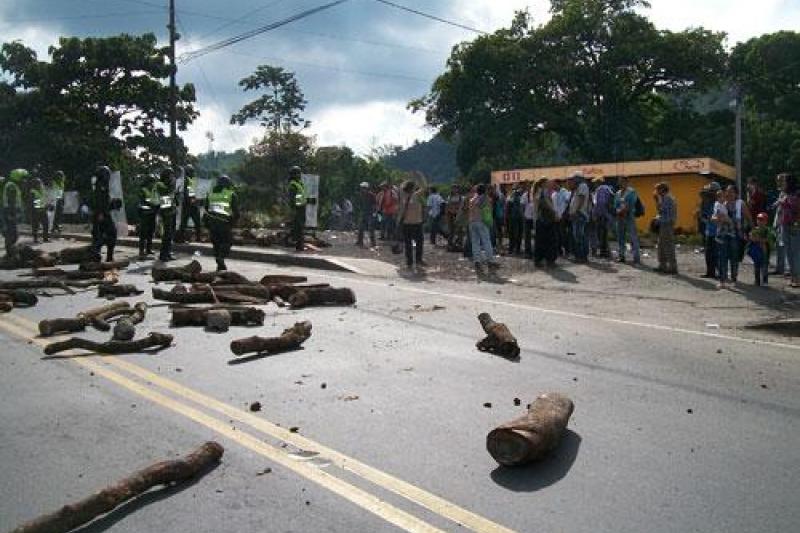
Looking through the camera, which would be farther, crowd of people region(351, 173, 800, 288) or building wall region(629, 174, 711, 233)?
building wall region(629, 174, 711, 233)

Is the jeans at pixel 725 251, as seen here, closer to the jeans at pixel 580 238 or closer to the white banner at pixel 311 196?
the jeans at pixel 580 238

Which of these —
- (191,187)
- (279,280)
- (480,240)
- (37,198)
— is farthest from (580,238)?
(37,198)

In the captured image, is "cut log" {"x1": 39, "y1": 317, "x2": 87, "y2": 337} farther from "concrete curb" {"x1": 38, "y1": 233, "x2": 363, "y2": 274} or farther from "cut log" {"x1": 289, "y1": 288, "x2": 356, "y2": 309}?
"concrete curb" {"x1": 38, "y1": 233, "x2": 363, "y2": 274}

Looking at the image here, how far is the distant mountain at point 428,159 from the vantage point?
350 feet

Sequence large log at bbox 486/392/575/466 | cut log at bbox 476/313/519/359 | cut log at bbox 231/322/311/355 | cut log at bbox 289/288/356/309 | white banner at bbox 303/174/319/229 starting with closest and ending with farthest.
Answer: large log at bbox 486/392/575/466 < cut log at bbox 231/322/311/355 < cut log at bbox 476/313/519/359 < cut log at bbox 289/288/356/309 < white banner at bbox 303/174/319/229

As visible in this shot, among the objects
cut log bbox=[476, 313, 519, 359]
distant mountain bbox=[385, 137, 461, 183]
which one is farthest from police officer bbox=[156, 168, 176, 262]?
distant mountain bbox=[385, 137, 461, 183]

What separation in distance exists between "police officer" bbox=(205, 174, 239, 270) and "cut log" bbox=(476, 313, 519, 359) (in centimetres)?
785

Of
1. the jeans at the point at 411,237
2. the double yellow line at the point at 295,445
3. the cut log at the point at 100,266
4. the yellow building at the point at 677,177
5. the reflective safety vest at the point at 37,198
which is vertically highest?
the yellow building at the point at 677,177

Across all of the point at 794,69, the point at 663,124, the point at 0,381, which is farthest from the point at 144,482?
the point at 794,69

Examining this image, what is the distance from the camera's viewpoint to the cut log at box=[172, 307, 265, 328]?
9445mm

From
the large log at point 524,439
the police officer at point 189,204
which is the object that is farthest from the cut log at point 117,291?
the police officer at point 189,204

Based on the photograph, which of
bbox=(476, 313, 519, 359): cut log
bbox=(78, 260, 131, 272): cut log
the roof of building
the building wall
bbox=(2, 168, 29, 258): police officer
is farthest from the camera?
the building wall

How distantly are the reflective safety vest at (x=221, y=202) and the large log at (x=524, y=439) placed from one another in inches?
425

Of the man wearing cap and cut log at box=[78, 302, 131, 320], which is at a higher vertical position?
the man wearing cap
